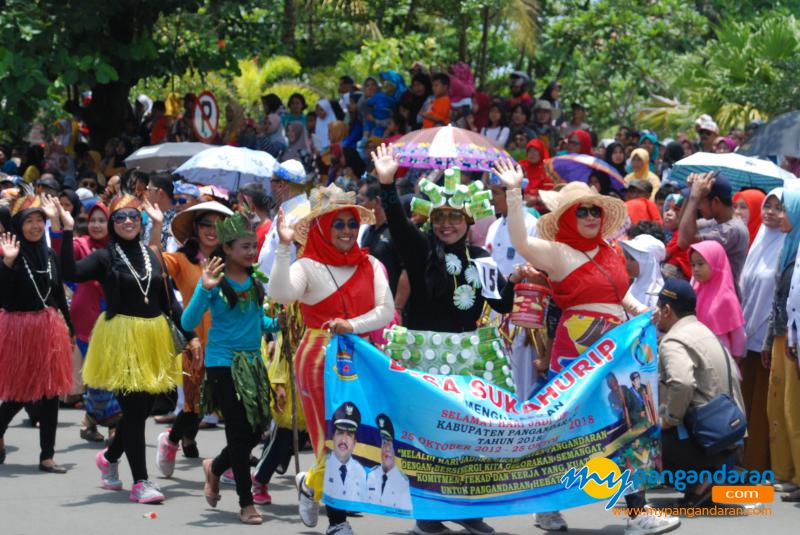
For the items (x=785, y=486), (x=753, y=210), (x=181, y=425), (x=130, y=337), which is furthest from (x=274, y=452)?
(x=753, y=210)

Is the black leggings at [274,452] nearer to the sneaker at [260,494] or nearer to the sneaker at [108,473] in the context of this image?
the sneaker at [260,494]

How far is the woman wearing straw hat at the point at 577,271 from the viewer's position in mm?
7969

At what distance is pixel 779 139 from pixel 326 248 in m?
5.89

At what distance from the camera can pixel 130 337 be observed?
8.73 metres

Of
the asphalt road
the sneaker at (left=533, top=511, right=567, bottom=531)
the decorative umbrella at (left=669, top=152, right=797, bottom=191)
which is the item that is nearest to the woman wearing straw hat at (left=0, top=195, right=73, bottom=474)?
the asphalt road

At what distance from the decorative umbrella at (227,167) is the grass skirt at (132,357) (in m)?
5.60

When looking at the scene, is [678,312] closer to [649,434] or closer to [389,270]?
[649,434]

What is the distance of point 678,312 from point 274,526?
290 cm

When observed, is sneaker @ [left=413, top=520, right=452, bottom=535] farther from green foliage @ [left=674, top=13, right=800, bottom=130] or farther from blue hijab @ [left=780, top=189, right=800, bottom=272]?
green foliage @ [left=674, top=13, right=800, bottom=130]

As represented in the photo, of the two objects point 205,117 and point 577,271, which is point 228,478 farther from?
point 205,117

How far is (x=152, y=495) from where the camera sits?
8.55 meters

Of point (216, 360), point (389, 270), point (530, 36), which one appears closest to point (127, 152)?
point (530, 36)

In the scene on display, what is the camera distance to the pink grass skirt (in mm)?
9531

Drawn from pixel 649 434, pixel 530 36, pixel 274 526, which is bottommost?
pixel 274 526
